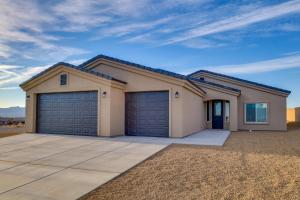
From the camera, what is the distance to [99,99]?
44.6 feet

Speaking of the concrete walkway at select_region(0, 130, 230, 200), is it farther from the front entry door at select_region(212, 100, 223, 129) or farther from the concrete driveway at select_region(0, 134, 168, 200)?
the front entry door at select_region(212, 100, 223, 129)

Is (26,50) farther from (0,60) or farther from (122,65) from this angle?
(122,65)

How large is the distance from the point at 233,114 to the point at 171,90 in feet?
27.4

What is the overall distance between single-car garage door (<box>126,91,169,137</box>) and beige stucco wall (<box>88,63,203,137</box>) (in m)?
0.31

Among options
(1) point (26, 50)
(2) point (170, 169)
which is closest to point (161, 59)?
(1) point (26, 50)

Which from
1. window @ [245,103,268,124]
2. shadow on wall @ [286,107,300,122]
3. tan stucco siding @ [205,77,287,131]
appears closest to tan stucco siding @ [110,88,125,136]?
tan stucco siding @ [205,77,287,131]

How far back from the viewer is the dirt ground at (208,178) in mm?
4871

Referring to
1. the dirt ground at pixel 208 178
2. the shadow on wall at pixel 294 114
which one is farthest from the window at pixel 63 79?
the shadow on wall at pixel 294 114

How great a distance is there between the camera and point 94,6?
11.6m

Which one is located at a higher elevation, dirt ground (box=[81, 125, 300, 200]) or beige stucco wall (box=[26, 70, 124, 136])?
beige stucco wall (box=[26, 70, 124, 136])

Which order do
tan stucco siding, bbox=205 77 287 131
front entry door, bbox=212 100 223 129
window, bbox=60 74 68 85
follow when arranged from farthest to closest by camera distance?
1. front entry door, bbox=212 100 223 129
2. tan stucco siding, bbox=205 77 287 131
3. window, bbox=60 74 68 85

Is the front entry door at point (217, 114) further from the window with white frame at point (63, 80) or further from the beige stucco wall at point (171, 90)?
the window with white frame at point (63, 80)

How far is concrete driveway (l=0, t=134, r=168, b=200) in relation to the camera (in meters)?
5.06

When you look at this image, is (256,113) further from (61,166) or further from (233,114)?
(61,166)
